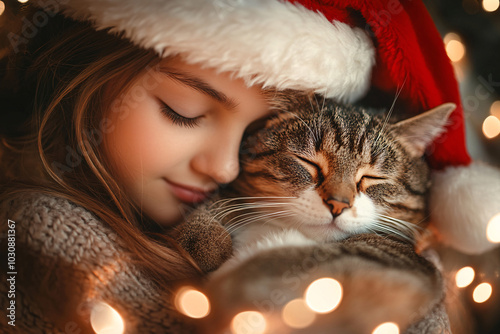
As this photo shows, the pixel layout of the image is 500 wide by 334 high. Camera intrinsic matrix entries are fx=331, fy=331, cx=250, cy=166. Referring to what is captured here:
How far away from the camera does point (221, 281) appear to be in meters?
0.45

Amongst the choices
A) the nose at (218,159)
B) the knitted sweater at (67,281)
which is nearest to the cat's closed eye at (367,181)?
the nose at (218,159)

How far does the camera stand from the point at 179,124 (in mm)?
542

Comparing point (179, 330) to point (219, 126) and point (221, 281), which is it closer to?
point (221, 281)

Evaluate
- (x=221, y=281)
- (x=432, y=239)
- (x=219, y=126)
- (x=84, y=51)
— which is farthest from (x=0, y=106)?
(x=432, y=239)

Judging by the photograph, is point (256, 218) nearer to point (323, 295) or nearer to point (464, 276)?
point (323, 295)

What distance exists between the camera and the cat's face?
550 millimetres

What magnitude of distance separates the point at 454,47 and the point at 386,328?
19.7 inches

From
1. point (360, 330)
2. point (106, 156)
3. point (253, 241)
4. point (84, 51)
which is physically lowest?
point (360, 330)

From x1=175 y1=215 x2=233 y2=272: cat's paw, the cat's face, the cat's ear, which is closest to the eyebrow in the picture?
the cat's face

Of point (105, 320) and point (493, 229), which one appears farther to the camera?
point (493, 229)

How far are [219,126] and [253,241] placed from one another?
0.20 m

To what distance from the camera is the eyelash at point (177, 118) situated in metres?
0.54

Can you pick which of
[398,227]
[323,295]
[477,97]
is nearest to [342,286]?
[323,295]

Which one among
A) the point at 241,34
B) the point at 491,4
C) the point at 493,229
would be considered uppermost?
the point at 491,4
